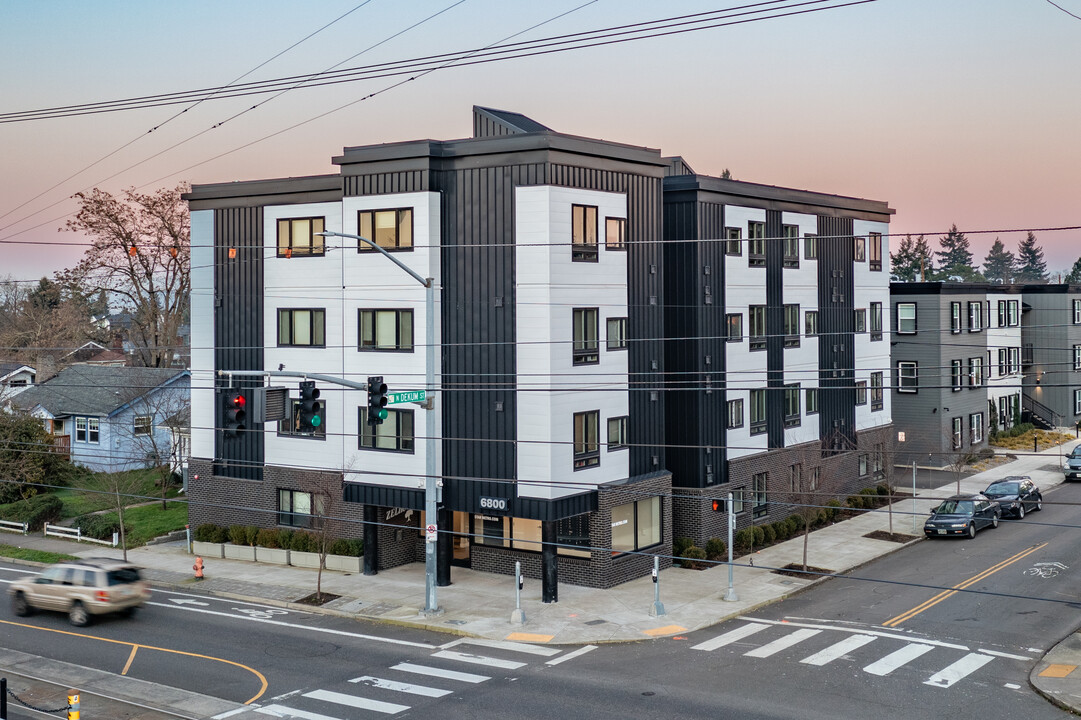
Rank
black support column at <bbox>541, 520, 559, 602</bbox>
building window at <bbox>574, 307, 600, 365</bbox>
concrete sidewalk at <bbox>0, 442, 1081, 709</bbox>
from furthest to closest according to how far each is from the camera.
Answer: building window at <bbox>574, 307, 600, 365</bbox> → black support column at <bbox>541, 520, 559, 602</bbox> → concrete sidewalk at <bbox>0, 442, 1081, 709</bbox>

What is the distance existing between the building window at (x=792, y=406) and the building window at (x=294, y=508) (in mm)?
18691

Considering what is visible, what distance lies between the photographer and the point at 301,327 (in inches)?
1431

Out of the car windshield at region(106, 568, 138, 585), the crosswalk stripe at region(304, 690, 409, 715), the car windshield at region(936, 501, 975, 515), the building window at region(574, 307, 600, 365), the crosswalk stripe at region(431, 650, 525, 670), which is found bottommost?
the crosswalk stripe at region(431, 650, 525, 670)

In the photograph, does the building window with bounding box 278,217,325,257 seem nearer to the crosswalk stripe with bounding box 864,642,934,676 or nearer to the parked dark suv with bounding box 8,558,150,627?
the parked dark suv with bounding box 8,558,150,627

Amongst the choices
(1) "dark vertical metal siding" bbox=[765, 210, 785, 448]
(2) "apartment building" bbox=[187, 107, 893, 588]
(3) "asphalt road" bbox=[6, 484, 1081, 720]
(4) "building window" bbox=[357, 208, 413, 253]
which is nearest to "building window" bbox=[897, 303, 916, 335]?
(2) "apartment building" bbox=[187, 107, 893, 588]

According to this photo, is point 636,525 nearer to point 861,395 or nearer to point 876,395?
point 861,395

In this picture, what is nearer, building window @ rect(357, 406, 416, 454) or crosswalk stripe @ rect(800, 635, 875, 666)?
crosswalk stripe @ rect(800, 635, 875, 666)

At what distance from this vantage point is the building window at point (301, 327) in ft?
118

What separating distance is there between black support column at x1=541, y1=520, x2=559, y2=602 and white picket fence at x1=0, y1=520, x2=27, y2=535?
2520 centimetres

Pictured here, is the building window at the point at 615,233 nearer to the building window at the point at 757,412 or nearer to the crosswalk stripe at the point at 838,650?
the building window at the point at 757,412

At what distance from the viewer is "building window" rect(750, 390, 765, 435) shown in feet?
128

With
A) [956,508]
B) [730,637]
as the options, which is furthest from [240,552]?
[956,508]

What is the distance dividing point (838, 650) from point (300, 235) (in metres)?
A: 22.5

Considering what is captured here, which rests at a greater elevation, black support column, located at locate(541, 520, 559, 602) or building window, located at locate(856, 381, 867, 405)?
building window, located at locate(856, 381, 867, 405)
